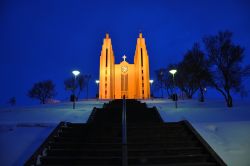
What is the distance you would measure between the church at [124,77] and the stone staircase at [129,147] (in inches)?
1300

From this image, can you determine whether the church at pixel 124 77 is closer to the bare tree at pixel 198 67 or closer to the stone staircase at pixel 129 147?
the bare tree at pixel 198 67

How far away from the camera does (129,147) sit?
925 cm

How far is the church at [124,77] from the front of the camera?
45.0m

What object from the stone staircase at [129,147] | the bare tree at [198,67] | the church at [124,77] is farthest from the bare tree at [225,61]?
the church at [124,77]

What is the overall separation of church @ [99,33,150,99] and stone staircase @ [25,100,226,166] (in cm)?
3303

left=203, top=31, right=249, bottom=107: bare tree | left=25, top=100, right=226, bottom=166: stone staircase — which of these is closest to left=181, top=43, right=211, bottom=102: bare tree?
left=203, top=31, right=249, bottom=107: bare tree

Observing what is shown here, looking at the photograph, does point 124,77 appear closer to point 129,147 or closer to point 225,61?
point 225,61

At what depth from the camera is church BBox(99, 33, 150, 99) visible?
45.0 m

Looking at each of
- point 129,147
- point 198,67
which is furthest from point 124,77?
point 129,147

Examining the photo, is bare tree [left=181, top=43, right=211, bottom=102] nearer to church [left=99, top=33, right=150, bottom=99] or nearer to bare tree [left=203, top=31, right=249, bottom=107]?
bare tree [left=203, top=31, right=249, bottom=107]

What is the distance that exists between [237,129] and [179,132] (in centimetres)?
279

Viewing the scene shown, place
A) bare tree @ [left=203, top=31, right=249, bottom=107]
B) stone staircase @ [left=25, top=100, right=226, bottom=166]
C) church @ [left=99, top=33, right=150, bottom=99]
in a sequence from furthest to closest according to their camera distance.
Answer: church @ [left=99, top=33, right=150, bottom=99], bare tree @ [left=203, top=31, right=249, bottom=107], stone staircase @ [left=25, top=100, right=226, bottom=166]

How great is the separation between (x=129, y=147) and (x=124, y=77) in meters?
38.8

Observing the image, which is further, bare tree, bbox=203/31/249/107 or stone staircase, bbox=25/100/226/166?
bare tree, bbox=203/31/249/107
